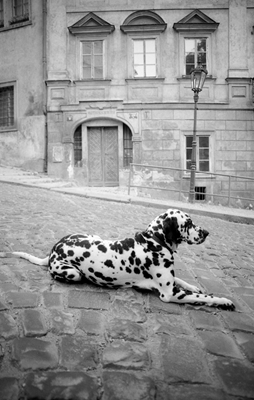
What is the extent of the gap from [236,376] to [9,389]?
49.7 inches

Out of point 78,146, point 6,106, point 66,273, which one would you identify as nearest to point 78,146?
point 78,146

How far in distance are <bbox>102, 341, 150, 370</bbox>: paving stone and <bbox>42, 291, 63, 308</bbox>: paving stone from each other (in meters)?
0.76

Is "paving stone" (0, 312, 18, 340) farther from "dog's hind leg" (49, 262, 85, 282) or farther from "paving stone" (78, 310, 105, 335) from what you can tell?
"dog's hind leg" (49, 262, 85, 282)

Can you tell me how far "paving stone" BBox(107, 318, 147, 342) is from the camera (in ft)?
7.64

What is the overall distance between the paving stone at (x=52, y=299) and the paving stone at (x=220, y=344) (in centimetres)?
120

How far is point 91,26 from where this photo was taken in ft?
50.0

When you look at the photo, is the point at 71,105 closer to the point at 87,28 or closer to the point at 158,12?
the point at 87,28

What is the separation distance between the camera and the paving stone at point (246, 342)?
2188mm

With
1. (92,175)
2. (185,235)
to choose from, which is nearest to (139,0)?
(92,175)

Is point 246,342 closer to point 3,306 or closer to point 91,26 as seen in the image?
point 3,306

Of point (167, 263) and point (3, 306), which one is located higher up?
point (167, 263)

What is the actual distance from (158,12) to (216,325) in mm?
16113

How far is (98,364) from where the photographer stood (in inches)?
78.0

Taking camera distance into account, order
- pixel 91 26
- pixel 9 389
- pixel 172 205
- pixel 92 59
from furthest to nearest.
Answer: pixel 92 59 < pixel 91 26 < pixel 172 205 < pixel 9 389
